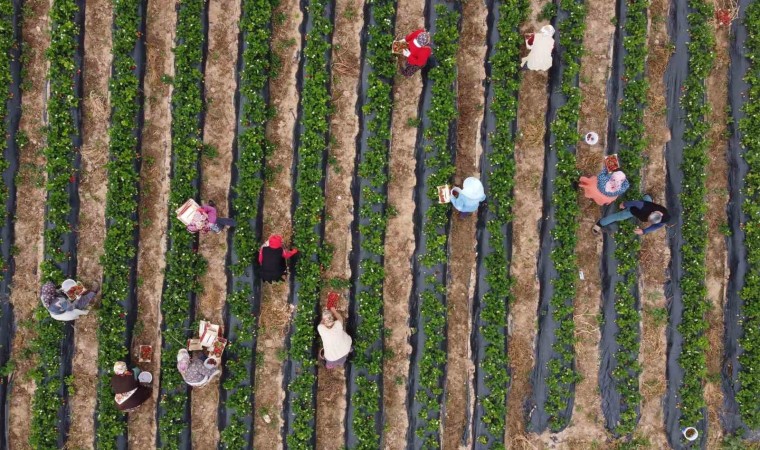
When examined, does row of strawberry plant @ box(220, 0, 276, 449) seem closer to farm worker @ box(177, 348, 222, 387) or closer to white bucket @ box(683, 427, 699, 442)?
farm worker @ box(177, 348, 222, 387)

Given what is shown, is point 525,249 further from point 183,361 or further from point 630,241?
point 183,361

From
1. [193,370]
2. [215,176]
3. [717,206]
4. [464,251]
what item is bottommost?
[193,370]

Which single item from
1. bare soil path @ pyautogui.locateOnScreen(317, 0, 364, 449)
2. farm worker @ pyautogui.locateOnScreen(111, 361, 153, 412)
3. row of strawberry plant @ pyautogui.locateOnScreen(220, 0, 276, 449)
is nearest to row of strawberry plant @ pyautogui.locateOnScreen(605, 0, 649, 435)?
bare soil path @ pyautogui.locateOnScreen(317, 0, 364, 449)

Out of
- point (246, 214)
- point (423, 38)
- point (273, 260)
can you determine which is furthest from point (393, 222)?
point (423, 38)

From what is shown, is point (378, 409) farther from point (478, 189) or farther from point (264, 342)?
point (478, 189)

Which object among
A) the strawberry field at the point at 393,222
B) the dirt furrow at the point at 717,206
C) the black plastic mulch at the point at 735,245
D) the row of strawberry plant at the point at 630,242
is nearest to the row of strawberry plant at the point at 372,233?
the strawberry field at the point at 393,222

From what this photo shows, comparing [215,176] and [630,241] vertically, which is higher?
[215,176]
